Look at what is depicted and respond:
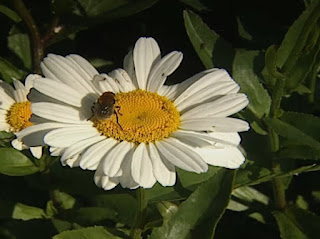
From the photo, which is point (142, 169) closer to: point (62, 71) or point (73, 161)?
point (73, 161)

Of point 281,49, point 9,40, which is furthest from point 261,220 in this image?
point 9,40

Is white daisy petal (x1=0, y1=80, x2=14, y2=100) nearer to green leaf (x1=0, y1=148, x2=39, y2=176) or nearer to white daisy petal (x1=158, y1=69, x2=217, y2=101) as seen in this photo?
green leaf (x1=0, y1=148, x2=39, y2=176)

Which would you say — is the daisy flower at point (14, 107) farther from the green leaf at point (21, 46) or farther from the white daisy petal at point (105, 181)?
the white daisy petal at point (105, 181)

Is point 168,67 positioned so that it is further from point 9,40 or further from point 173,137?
point 9,40

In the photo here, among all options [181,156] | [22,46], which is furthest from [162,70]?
[22,46]

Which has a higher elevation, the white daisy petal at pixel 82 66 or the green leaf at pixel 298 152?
the white daisy petal at pixel 82 66

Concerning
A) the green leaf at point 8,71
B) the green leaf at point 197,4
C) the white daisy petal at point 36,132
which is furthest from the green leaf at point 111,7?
the white daisy petal at point 36,132
